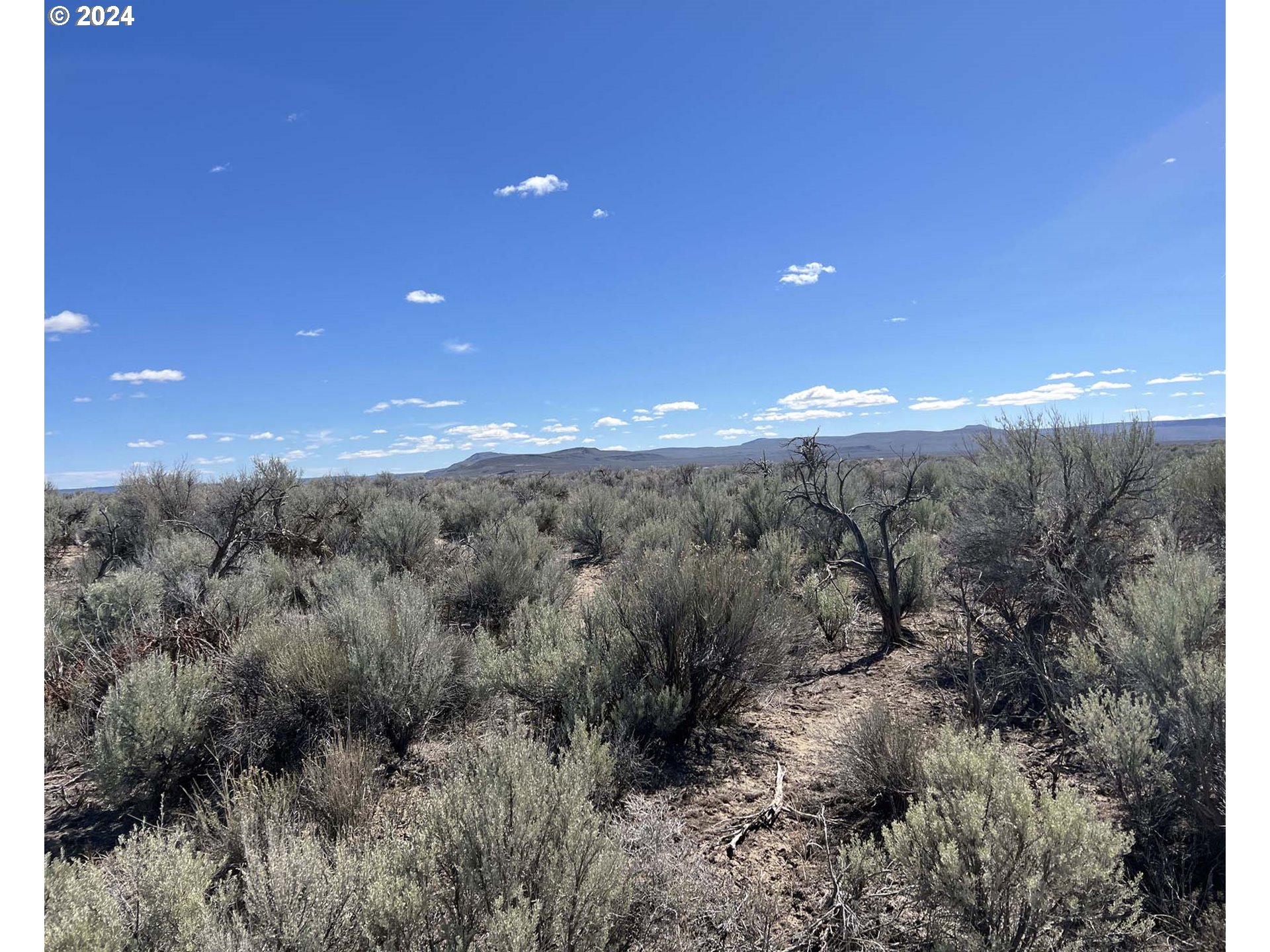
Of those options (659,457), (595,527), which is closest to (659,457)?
(659,457)

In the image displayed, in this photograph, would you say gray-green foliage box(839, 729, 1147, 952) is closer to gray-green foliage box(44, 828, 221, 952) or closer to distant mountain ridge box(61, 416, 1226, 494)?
gray-green foliage box(44, 828, 221, 952)

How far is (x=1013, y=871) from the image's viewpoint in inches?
78.2

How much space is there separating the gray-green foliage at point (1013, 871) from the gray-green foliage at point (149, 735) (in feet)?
13.4

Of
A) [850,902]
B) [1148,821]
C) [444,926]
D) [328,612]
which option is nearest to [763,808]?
[850,902]

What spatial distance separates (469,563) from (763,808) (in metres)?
5.71

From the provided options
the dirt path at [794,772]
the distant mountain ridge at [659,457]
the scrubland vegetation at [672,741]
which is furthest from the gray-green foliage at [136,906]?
the distant mountain ridge at [659,457]

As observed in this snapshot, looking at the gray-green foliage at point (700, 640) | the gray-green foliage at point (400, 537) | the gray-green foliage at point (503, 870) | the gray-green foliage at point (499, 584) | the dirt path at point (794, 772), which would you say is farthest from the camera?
the gray-green foliage at point (400, 537)

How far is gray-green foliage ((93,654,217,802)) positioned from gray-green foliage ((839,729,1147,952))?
13.4ft

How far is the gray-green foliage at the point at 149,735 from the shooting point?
10.9ft

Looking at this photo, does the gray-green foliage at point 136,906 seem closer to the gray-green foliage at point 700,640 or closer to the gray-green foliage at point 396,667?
the gray-green foliage at point 396,667

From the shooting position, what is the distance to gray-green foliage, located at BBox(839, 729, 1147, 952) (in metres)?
1.95

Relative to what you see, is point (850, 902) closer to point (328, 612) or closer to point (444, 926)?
point (444, 926)

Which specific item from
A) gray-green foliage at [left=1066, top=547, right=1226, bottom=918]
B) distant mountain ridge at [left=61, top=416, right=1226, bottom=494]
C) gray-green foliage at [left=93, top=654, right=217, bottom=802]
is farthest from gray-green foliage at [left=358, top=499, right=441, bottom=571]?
distant mountain ridge at [left=61, top=416, right=1226, bottom=494]

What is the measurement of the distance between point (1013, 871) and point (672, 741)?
7.76 ft
